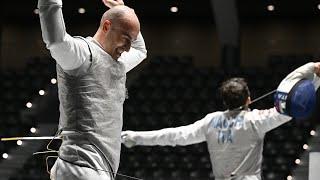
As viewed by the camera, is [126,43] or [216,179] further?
[216,179]

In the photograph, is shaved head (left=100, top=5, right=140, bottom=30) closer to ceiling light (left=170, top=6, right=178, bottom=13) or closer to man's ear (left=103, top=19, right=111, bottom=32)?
man's ear (left=103, top=19, right=111, bottom=32)

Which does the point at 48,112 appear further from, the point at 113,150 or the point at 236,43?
the point at 113,150

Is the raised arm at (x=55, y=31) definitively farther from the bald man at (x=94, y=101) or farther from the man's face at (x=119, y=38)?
the man's face at (x=119, y=38)

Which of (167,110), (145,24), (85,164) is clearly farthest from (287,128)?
(85,164)

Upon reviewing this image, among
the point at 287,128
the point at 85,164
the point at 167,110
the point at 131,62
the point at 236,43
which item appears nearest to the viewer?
the point at 85,164

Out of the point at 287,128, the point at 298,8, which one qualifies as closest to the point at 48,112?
the point at 287,128

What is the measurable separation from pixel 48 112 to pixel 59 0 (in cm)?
597

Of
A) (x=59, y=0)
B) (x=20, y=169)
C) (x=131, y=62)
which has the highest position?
(x=59, y=0)

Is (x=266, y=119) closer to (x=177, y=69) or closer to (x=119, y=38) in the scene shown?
(x=119, y=38)

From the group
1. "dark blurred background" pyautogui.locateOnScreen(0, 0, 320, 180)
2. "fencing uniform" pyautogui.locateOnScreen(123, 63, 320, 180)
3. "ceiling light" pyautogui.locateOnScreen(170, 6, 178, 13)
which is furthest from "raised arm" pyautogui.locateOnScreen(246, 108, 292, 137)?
"ceiling light" pyautogui.locateOnScreen(170, 6, 178, 13)

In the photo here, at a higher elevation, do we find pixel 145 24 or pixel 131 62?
pixel 145 24

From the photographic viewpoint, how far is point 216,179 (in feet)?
10.7

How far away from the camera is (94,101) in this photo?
6.38ft

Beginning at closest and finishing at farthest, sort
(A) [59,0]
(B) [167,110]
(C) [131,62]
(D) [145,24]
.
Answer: (A) [59,0]
(C) [131,62]
(B) [167,110]
(D) [145,24]
